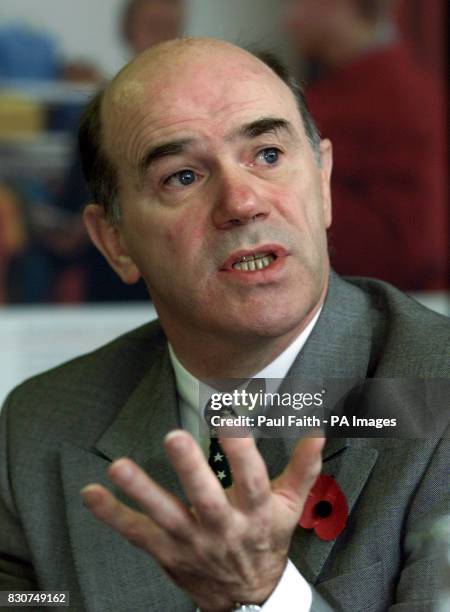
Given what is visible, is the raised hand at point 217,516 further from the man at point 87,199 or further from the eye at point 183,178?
the man at point 87,199

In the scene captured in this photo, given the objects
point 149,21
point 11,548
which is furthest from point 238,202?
point 149,21

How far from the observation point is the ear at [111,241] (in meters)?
2.10

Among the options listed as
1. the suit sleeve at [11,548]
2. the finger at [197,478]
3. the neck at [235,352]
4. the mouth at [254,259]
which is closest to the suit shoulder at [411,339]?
the neck at [235,352]

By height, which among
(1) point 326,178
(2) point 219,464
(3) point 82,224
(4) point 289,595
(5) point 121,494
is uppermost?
(1) point 326,178

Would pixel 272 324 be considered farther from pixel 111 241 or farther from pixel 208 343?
pixel 111 241

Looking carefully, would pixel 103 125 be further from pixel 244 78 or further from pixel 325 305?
pixel 325 305

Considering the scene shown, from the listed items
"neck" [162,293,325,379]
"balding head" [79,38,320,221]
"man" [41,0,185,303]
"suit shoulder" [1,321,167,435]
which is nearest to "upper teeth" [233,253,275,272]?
"neck" [162,293,325,379]

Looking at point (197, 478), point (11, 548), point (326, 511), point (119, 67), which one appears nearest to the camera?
point (197, 478)

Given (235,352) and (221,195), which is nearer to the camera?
(221,195)

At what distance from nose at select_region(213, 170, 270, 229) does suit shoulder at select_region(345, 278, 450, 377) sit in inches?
12.2

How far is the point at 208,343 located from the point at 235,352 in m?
0.06

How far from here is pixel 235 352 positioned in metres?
1.87

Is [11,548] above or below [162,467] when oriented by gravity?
below

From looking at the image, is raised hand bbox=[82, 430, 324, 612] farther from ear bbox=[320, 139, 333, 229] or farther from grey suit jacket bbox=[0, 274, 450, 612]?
ear bbox=[320, 139, 333, 229]
